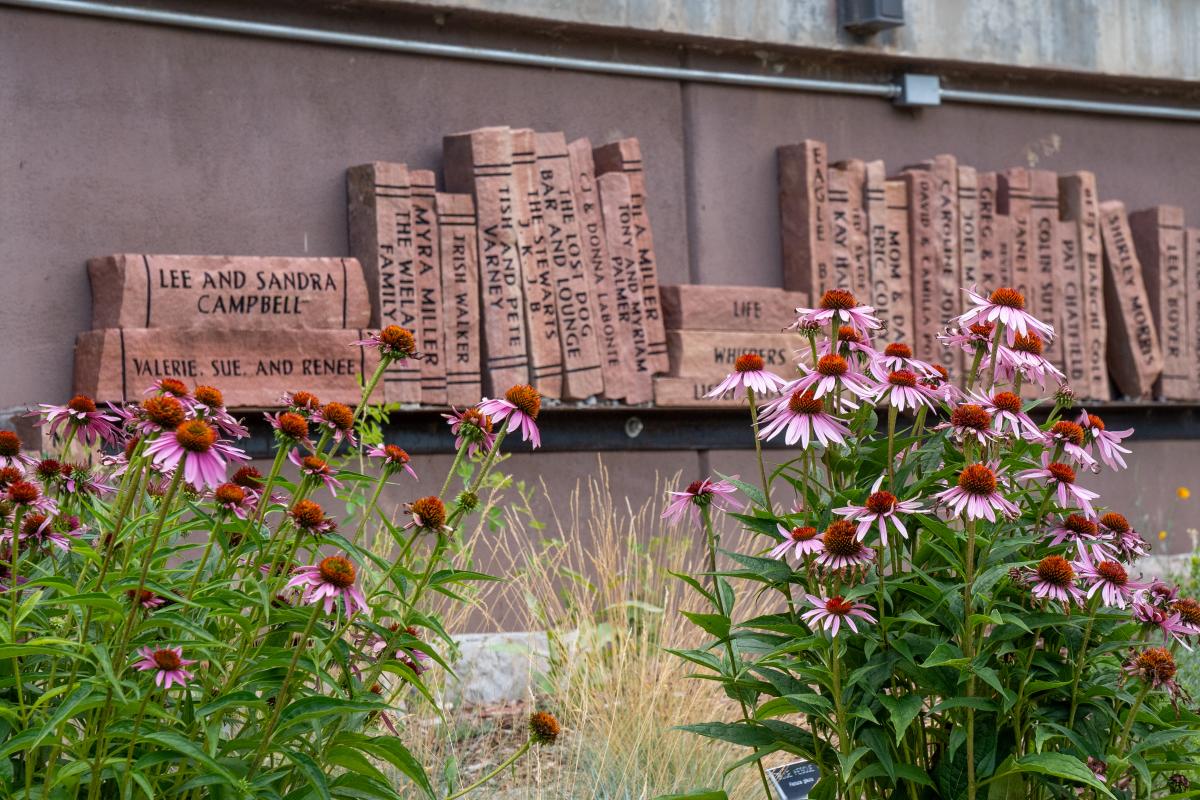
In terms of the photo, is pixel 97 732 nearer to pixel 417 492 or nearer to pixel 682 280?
pixel 417 492

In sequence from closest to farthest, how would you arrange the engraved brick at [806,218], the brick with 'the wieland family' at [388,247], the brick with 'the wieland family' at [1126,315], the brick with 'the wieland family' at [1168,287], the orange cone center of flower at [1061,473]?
the orange cone center of flower at [1061,473]
the brick with 'the wieland family' at [388,247]
the engraved brick at [806,218]
the brick with 'the wieland family' at [1126,315]
the brick with 'the wieland family' at [1168,287]

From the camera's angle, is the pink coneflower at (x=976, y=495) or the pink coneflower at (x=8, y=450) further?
the pink coneflower at (x=8, y=450)

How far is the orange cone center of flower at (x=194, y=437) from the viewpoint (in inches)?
66.4

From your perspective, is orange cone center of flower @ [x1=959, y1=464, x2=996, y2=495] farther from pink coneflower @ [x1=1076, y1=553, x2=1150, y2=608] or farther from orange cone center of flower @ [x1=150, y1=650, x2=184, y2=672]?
orange cone center of flower @ [x1=150, y1=650, x2=184, y2=672]

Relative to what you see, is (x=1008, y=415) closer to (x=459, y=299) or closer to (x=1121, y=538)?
(x=1121, y=538)

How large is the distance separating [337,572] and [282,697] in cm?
17

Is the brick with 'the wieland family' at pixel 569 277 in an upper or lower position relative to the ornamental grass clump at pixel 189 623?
upper

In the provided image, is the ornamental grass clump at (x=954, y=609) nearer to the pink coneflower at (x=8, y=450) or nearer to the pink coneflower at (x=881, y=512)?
the pink coneflower at (x=881, y=512)

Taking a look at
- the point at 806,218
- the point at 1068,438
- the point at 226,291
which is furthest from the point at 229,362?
the point at 1068,438

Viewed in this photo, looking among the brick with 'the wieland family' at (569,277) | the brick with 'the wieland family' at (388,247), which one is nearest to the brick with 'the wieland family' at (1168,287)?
the brick with 'the wieland family' at (569,277)

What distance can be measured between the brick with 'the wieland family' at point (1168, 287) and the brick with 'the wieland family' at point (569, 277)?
104 inches

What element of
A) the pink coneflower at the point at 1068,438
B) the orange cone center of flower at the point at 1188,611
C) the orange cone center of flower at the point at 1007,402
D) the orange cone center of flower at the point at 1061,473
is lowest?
the orange cone center of flower at the point at 1188,611

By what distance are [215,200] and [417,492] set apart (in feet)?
3.42

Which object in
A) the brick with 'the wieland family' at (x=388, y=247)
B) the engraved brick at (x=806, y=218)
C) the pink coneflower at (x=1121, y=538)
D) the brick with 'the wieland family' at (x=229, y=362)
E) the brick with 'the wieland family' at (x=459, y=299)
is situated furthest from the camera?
the engraved brick at (x=806, y=218)
